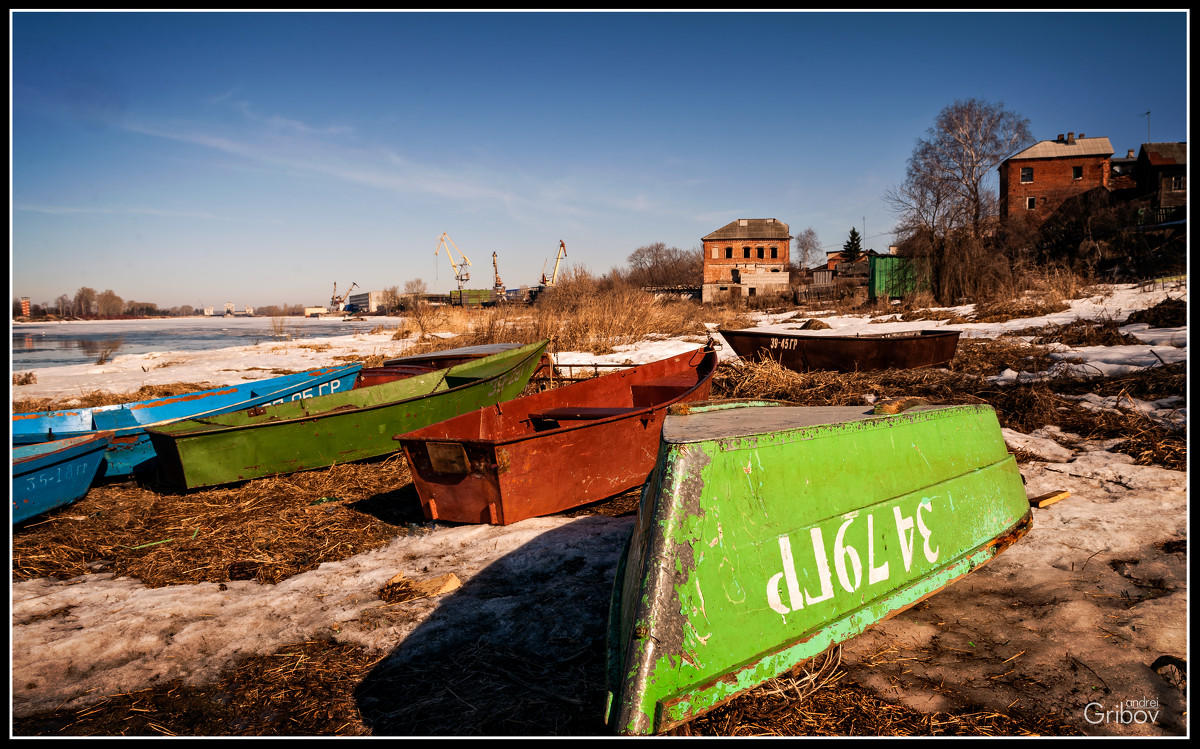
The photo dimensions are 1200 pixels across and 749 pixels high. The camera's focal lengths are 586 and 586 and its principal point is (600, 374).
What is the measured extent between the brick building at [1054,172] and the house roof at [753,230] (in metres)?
17.1

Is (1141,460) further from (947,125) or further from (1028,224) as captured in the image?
(1028,224)

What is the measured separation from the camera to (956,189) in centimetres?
3525

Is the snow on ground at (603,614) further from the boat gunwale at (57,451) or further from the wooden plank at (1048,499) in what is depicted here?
the boat gunwale at (57,451)

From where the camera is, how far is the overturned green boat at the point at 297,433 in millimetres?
5664

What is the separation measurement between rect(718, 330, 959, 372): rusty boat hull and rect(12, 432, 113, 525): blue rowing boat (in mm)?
8787

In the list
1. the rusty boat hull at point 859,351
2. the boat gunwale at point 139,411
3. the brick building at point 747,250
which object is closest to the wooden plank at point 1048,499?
the rusty boat hull at point 859,351

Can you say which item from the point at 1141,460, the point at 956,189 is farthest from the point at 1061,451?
the point at 956,189

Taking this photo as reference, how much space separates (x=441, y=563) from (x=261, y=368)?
545 inches

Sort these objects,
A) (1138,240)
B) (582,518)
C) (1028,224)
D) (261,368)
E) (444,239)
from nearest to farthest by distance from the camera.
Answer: (582,518) < (261,368) < (1138,240) < (1028,224) < (444,239)

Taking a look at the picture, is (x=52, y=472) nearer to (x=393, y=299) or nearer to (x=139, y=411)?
(x=139, y=411)

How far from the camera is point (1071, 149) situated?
45.5 metres

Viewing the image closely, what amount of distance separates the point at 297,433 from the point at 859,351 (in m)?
8.05

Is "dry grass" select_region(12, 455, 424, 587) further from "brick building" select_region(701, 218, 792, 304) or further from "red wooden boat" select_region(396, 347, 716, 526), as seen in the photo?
"brick building" select_region(701, 218, 792, 304)

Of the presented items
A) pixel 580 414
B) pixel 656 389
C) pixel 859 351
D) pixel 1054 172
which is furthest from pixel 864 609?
pixel 1054 172
